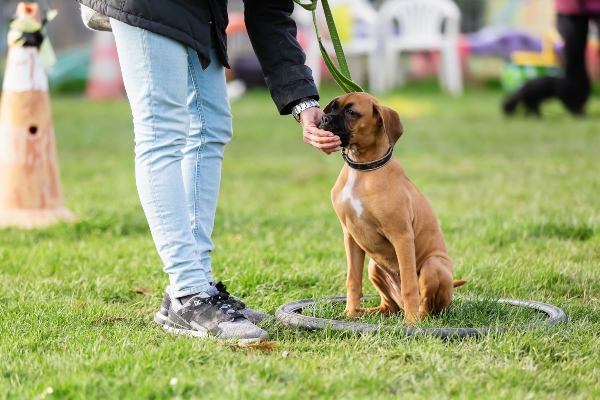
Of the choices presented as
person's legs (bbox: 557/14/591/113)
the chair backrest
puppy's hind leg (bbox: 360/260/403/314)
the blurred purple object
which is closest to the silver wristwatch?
puppy's hind leg (bbox: 360/260/403/314)

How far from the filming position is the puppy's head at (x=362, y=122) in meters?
3.66

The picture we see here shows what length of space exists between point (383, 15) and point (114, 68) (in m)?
5.94

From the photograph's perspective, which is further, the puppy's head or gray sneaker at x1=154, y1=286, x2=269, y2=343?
the puppy's head

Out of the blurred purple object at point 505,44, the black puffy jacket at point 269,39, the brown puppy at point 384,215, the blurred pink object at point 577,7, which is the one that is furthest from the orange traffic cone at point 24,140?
the blurred purple object at point 505,44

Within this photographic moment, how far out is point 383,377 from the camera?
2842 mm

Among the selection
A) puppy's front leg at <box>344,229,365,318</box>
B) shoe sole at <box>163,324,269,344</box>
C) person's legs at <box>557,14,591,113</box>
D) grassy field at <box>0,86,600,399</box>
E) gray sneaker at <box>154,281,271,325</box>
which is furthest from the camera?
person's legs at <box>557,14,591,113</box>

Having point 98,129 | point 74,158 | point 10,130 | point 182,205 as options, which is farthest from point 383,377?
point 98,129

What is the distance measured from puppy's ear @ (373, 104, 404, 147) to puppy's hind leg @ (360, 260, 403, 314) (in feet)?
2.04

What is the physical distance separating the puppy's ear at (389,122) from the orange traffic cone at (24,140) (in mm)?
2980

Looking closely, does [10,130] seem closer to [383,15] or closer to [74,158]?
[74,158]

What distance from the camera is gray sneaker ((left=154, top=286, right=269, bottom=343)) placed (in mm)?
3324

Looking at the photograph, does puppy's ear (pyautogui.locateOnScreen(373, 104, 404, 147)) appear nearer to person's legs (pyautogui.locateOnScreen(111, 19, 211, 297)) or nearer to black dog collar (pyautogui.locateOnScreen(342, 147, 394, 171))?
black dog collar (pyautogui.locateOnScreen(342, 147, 394, 171))

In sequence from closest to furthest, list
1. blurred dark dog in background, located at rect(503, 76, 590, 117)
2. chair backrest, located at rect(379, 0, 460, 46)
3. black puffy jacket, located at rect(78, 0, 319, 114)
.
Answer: black puffy jacket, located at rect(78, 0, 319, 114), blurred dark dog in background, located at rect(503, 76, 590, 117), chair backrest, located at rect(379, 0, 460, 46)

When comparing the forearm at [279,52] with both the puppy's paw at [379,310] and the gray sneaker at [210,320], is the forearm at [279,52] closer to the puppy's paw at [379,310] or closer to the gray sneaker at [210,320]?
the gray sneaker at [210,320]
